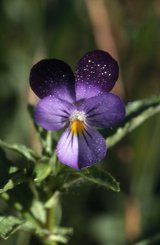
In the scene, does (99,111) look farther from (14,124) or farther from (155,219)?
Result: (14,124)

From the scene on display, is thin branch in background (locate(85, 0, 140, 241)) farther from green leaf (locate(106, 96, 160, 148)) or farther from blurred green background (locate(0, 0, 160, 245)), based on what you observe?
green leaf (locate(106, 96, 160, 148))

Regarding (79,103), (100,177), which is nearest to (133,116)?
(79,103)

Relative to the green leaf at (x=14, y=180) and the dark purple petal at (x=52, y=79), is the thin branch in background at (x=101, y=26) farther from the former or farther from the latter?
the green leaf at (x=14, y=180)

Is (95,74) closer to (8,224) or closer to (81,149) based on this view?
(81,149)

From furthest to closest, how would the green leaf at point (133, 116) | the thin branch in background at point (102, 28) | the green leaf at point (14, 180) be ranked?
1. the thin branch in background at point (102, 28)
2. the green leaf at point (133, 116)
3. the green leaf at point (14, 180)

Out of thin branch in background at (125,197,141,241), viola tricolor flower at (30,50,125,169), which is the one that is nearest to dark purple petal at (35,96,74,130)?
viola tricolor flower at (30,50,125,169)

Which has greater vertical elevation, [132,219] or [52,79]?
[52,79]

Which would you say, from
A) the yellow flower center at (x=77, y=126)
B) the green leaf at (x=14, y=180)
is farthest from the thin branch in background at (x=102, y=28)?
the green leaf at (x=14, y=180)

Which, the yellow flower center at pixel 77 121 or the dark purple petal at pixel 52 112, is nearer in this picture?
the dark purple petal at pixel 52 112
